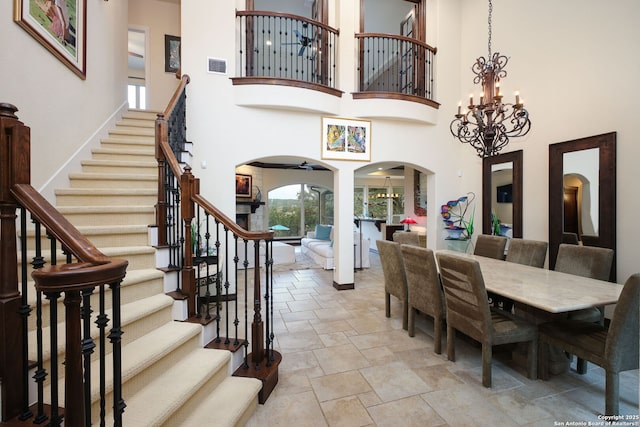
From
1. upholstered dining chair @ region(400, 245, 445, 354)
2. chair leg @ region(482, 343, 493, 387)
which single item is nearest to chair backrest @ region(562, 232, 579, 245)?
upholstered dining chair @ region(400, 245, 445, 354)

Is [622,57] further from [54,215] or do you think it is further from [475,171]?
[54,215]

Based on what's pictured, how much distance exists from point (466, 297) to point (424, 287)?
0.56 meters

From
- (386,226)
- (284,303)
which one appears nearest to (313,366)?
(284,303)

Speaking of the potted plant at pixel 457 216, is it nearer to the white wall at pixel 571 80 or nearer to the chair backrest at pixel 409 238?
the white wall at pixel 571 80

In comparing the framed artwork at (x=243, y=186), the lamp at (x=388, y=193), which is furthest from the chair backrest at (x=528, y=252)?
the lamp at (x=388, y=193)

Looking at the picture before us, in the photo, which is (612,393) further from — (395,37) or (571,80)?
(395,37)

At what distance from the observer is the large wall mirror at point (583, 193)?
323 centimetres

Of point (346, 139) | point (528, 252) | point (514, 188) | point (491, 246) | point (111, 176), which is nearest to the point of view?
point (111, 176)

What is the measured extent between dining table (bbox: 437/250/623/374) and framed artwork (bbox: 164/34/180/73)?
22.9ft

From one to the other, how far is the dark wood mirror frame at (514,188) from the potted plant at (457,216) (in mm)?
272

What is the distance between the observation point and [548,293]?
216 centimetres

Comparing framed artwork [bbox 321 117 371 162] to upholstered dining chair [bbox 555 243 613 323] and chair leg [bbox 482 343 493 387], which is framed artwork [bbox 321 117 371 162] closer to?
upholstered dining chair [bbox 555 243 613 323]

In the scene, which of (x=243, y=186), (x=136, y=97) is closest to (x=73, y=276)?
(x=243, y=186)

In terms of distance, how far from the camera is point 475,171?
519cm
